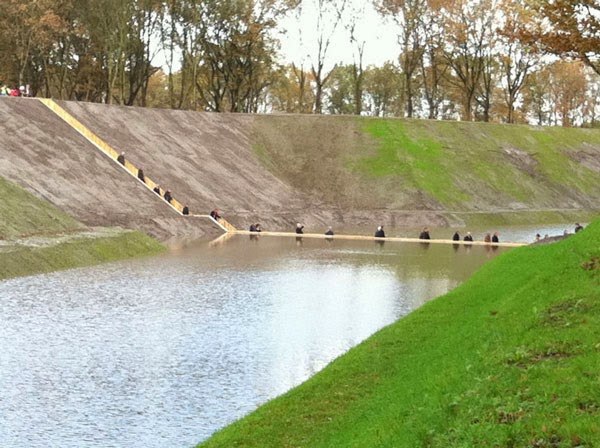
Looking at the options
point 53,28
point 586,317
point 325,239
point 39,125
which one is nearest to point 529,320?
point 586,317

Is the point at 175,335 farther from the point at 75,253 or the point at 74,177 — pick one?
the point at 74,177

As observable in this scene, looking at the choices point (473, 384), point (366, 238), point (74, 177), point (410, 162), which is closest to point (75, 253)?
point (74, 177)

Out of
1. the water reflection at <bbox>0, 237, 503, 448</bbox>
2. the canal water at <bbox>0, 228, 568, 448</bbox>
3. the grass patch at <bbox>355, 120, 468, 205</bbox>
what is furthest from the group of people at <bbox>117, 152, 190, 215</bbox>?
the grass patch at <bbox>355, 120, 468, 205</bbox>

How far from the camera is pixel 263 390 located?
68.9ft

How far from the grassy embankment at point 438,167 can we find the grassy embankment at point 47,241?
37.6 metres

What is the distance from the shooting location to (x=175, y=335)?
27.4 metres

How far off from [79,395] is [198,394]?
271 cm

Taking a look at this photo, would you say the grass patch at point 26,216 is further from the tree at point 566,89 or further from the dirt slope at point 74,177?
the tree at point 566,89

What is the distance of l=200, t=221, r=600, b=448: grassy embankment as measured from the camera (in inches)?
463

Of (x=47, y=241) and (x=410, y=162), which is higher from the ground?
(x=410, y=162)

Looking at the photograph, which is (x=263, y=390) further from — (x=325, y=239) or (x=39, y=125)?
(x=39, y=125)

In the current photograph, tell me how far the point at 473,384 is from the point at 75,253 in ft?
121

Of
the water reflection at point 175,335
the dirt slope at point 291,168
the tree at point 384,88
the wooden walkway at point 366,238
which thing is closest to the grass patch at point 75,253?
the water reflection at point 175,335

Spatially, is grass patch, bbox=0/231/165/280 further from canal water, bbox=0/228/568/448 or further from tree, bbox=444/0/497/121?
tree, bbox=444/0/497/121
